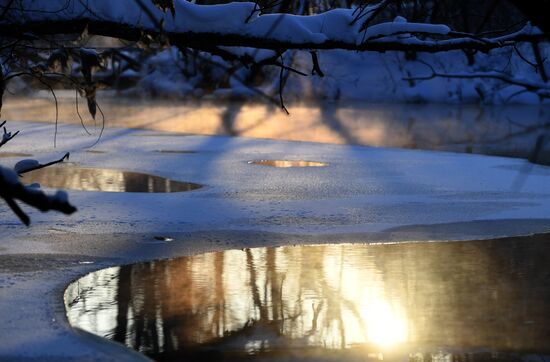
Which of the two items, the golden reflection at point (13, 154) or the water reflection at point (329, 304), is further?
the golden reflection at point (13, 154)

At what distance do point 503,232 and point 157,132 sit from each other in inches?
545

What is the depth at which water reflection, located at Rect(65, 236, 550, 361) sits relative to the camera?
5625 millimetres

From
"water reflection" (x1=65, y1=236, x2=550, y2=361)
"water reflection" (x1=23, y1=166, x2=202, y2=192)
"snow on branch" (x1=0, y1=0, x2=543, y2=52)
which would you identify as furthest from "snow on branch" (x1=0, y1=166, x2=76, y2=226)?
"water reflection" (x1=23, y1=166, x2=202, y2=192)

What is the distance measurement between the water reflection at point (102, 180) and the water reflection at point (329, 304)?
4.06 metres

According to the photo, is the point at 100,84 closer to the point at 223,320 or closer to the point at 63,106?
the point at 223,320

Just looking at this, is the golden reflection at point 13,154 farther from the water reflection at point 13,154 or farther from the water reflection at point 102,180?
the water reflection at point 102,180

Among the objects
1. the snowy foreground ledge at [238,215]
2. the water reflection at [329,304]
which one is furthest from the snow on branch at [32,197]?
the water reflection at [329,304]

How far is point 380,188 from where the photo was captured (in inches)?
481

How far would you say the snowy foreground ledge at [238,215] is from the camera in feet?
21.1

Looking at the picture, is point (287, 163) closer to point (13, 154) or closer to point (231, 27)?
point (13, 154)

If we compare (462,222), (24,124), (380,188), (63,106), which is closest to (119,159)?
(380,188)

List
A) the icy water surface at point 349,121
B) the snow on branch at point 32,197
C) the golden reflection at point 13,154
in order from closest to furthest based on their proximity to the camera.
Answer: the snow on branch at point 32,197
the golden reflection at point 13,154
the icy water surface at point 349,121

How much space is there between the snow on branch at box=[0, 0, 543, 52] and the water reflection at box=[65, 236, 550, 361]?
5.65 ft

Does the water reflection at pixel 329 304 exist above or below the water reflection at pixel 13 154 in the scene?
above
